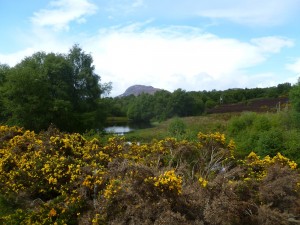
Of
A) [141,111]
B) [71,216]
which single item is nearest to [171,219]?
[71,216]

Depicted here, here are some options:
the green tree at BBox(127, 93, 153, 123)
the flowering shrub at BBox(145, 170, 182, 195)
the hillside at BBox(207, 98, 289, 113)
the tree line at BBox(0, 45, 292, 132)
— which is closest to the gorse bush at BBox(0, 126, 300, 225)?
the flowering shrub at BBox(145, 170, 182, 195)

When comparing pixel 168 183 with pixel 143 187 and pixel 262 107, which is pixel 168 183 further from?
pixel 262 107

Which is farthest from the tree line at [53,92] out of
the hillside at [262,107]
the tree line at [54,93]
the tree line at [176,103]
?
the hillside at [262,107]

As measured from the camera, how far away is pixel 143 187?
5629 millimetres

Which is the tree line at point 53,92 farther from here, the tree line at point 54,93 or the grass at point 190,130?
the grass at point 190,130

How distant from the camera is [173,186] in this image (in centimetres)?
541

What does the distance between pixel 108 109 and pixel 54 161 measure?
2636cm

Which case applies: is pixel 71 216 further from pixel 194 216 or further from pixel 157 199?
pixel 194 216

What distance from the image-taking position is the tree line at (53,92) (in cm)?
2620

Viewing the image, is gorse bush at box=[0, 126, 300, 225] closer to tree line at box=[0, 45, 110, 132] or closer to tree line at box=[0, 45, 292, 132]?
tree line at box=[0, 45, 292, 132]

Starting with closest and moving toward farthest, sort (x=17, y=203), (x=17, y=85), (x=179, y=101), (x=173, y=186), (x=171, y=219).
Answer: (x=171, y=219) → (x=173, y=186) → (x=17, y=203) → (x=17, y=85) → (x=179, y=101)

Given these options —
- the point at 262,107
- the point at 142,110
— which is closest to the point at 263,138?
the point at 262,107

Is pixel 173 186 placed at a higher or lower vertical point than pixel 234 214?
higher

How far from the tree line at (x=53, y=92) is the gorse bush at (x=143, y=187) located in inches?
719
